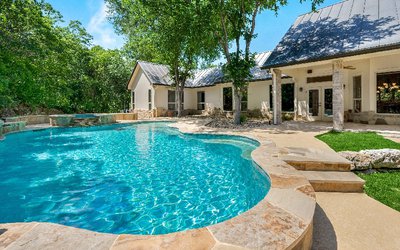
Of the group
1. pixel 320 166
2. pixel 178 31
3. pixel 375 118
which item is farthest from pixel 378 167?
pixel 178 31

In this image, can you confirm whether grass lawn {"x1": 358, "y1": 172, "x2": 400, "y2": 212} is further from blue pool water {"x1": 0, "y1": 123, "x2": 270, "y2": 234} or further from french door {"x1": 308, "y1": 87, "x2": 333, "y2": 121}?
french door {"x1": 308, "y1": 87, "x2": 333, "y2": 121}

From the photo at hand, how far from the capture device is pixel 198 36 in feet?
44.9

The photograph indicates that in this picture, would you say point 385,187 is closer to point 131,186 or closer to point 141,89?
point 131,186

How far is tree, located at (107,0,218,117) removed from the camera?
13.1m

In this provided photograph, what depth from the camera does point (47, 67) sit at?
17.9 metres

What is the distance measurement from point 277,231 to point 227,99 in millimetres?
20317

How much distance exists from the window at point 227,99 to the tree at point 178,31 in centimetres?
374

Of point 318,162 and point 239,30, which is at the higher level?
point 239,30

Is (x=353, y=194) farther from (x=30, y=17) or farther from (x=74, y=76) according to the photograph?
(x=74, y=76)

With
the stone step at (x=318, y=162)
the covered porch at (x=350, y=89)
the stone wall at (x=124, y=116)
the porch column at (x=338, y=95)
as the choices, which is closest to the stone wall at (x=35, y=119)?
the stone wall at (x=124, y=116)

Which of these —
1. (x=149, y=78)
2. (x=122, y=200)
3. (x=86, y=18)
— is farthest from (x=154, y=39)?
(x=122, y=200)

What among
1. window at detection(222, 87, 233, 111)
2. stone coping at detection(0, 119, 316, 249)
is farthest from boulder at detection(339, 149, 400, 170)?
window at detection(222, 87, 233, 111)

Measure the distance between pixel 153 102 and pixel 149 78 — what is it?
235 centimetres

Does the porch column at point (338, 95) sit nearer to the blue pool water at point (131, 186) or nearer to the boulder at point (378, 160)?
the blue pool water at point (131, 186)
